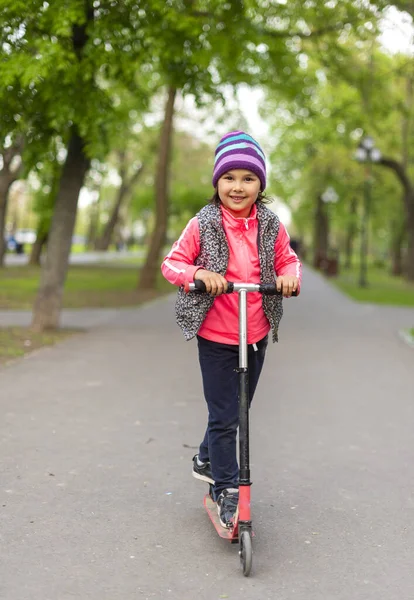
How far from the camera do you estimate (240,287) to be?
3.87 m

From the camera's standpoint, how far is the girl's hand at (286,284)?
3910 millimetres

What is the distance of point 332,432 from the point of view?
6.68 m

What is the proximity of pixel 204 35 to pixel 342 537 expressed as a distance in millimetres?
8861

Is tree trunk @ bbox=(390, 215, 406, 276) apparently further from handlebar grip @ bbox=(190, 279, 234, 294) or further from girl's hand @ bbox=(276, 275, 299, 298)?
handlebar grip @ bbox=(190, 279, 234, 294)

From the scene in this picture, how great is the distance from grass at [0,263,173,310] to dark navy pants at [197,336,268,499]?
13.3 meters

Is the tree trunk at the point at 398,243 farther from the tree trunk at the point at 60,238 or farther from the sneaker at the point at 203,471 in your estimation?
the sneaker at the point at 203,471

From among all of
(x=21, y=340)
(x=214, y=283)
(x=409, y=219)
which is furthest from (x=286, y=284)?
(x=409, y=219)

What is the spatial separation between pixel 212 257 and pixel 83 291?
18.7 meters

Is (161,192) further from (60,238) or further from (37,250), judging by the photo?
(37,250)

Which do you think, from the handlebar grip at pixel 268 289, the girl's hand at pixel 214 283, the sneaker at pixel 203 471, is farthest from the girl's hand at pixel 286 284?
the sneaker at pixel 203 471

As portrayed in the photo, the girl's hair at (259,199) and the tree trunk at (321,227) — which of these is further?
the tree trunk at (321,227)

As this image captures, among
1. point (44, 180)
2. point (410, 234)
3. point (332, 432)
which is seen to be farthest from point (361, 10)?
point (410, 234)

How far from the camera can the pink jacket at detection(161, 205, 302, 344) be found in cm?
412

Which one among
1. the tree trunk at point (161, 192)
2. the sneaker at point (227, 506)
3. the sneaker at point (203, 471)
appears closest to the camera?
the sneaker at point (227, 506)
